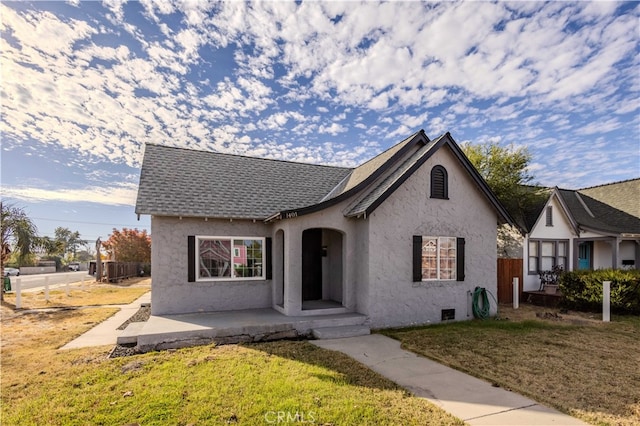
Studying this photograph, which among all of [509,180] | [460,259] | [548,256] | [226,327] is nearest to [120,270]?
[226,327]

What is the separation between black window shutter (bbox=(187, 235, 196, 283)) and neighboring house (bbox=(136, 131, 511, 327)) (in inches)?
1.2

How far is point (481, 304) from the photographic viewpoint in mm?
10617

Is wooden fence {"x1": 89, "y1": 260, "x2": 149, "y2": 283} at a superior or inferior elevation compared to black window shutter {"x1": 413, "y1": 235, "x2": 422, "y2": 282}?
inferior

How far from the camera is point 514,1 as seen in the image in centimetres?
892

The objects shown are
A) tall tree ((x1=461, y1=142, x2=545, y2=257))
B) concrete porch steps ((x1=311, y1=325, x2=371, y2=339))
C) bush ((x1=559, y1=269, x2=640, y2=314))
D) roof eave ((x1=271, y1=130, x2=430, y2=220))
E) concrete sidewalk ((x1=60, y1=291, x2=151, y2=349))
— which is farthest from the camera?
tall tree ((x1=461, y1=142, x2=545, y2=257))

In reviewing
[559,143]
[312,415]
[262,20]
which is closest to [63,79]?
[262,20]

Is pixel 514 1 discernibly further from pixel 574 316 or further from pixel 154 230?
pixel 154 230

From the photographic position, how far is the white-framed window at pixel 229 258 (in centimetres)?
998

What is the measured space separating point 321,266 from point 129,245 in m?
25.0

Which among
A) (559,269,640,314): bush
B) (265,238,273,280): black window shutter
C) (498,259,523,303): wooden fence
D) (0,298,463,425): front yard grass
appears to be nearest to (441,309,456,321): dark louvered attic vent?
(0,298,463,425): front yard grass

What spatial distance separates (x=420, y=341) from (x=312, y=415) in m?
4.51

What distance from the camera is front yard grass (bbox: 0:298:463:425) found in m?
4.16

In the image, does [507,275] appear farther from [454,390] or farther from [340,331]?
[454,390]

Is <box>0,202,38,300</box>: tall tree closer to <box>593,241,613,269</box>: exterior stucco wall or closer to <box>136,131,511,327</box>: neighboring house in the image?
<box>136,131,511,327</box>: neighboring house
